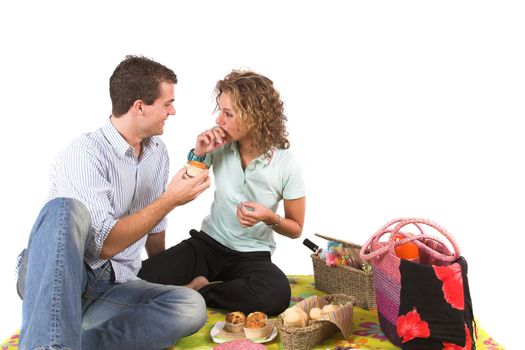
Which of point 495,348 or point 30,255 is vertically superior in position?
point 30,255

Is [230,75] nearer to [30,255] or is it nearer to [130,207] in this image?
[130,207]

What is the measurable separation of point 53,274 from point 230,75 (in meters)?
1.47

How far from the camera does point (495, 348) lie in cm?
299

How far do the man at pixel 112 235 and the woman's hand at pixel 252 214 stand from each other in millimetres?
337

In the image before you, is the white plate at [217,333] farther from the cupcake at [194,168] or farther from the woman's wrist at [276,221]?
the cupcake at [194,168]

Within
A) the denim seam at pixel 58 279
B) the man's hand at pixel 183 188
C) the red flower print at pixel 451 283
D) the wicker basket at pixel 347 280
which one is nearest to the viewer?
the denim seam at pixel 58 279

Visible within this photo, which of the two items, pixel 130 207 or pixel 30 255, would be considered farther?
pixel 130 207

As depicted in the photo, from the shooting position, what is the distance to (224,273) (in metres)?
3.57

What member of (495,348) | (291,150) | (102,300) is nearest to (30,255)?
(102,300)

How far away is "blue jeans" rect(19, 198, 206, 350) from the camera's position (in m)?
2.37

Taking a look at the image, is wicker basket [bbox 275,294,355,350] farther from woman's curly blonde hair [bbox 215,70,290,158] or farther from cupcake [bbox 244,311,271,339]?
woman's curly blonde hair [bbox 215,70,290,158]

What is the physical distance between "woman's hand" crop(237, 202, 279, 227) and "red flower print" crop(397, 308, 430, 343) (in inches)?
32.9

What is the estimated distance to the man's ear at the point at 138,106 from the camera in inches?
120

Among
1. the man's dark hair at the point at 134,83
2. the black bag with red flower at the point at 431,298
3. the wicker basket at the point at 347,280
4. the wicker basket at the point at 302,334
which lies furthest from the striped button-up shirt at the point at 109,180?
the black bag with red flower at the point at 431,298
